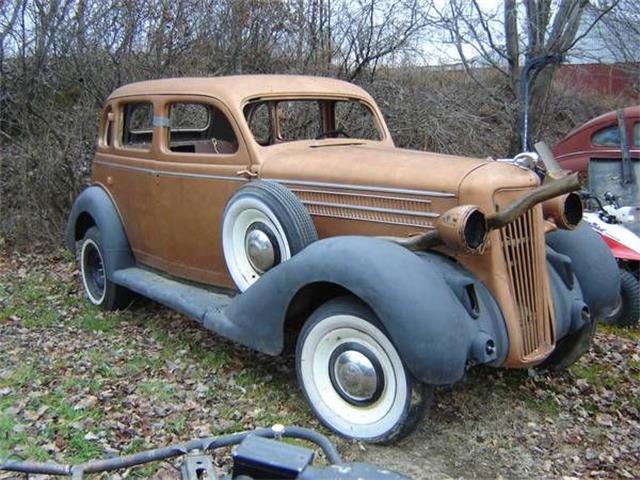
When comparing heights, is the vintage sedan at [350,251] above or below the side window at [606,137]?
below

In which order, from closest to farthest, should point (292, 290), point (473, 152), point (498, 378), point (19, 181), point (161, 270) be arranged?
point (292, 290), point (498, 378), point (161, 270), point (19, 181), point (473, 152)

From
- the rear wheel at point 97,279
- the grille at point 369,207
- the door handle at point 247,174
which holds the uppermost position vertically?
the door handle at point 247,174

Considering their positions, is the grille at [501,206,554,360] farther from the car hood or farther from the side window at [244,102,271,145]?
the side window at [244,102,271,145]

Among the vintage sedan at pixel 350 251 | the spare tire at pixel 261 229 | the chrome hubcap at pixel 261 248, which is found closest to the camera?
the vintage sedan at pixel 350 251

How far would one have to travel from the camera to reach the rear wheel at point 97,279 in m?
5.72

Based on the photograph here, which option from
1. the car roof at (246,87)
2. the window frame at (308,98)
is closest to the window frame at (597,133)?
the window frame at (308,98)

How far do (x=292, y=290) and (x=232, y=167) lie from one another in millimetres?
1314

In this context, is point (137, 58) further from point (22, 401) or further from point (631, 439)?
point (631, 439)

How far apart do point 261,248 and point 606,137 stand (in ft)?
22.9

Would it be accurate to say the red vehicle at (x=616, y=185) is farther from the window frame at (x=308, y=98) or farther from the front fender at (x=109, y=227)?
the front fender at (x=109, y=227)

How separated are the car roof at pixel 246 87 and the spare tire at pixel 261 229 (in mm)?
900

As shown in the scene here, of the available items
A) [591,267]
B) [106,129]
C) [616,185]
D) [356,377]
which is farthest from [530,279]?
[616,185]

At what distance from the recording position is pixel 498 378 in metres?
4.37

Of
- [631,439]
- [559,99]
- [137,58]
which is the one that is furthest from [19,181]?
[559,99]
